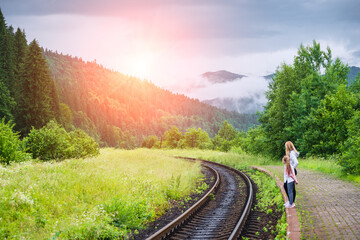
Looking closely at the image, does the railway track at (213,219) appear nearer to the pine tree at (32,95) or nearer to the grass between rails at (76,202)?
the grass between rails at (76,202)

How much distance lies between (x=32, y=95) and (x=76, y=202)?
36534mm

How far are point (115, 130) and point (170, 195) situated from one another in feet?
512

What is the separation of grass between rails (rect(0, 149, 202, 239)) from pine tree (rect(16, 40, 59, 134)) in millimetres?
30913

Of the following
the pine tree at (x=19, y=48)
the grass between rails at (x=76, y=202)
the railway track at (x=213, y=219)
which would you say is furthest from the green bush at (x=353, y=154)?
the pine tree at (x=19, y=48)

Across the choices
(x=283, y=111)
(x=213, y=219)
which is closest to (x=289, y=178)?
(x=213, y=219)

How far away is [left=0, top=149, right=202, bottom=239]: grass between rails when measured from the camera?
22.0 ft

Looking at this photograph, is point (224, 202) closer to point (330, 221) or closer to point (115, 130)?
point (330, 221)

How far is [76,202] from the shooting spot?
28.6 feet

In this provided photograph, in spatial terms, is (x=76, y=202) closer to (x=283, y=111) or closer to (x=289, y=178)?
(x=289, y=178)

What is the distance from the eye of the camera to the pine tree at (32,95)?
39250 mm

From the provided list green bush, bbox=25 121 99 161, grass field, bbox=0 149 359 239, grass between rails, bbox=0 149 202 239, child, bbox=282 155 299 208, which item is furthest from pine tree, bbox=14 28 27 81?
child, bbox=282 155 299 208

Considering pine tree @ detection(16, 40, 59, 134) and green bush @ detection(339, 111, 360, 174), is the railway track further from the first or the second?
pine tree @ detection(16, 40, 59, 134)

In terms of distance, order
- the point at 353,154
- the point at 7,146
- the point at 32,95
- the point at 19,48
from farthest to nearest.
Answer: the point at 19,48 < the point at 32,95 < the point at 7,146 < the point at 353,154

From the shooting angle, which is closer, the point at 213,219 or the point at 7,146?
the point at 213,219
